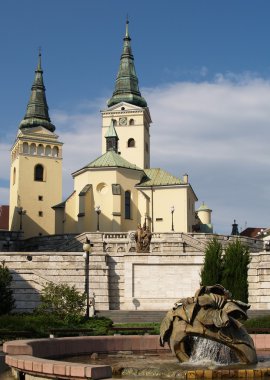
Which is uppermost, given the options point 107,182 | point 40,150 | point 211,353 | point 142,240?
point 40,150

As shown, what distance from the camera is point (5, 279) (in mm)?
38656

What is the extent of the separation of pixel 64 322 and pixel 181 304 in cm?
1432

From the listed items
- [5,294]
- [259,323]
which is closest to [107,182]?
[5,294]

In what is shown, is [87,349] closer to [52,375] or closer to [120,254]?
[52,375]

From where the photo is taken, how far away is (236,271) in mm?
41125

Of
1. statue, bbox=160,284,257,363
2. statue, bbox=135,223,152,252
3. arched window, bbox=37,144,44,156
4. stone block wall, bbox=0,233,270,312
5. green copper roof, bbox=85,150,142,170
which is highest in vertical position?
arched window, bbox=37,144,44,156

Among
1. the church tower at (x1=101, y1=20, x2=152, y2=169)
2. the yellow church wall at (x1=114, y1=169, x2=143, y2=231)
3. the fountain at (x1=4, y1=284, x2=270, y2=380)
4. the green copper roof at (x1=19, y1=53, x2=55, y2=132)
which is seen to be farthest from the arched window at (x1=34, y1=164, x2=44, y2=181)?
the fountain at (x1=4, y1=284, x2=270, y2=380)

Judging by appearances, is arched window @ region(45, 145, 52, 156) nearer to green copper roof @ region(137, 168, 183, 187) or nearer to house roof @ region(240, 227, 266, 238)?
green copper roof @ region(137, 168, 183, 187)

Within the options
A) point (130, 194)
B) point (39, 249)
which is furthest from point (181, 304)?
point (130, 194)

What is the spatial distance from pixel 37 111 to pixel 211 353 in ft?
258

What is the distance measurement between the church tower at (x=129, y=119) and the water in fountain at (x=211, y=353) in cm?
7797

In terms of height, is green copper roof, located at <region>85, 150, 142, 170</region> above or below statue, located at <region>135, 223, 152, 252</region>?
above

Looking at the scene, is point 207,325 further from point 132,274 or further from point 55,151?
point 55,151

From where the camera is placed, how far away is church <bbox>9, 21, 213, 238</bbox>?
74875mm
